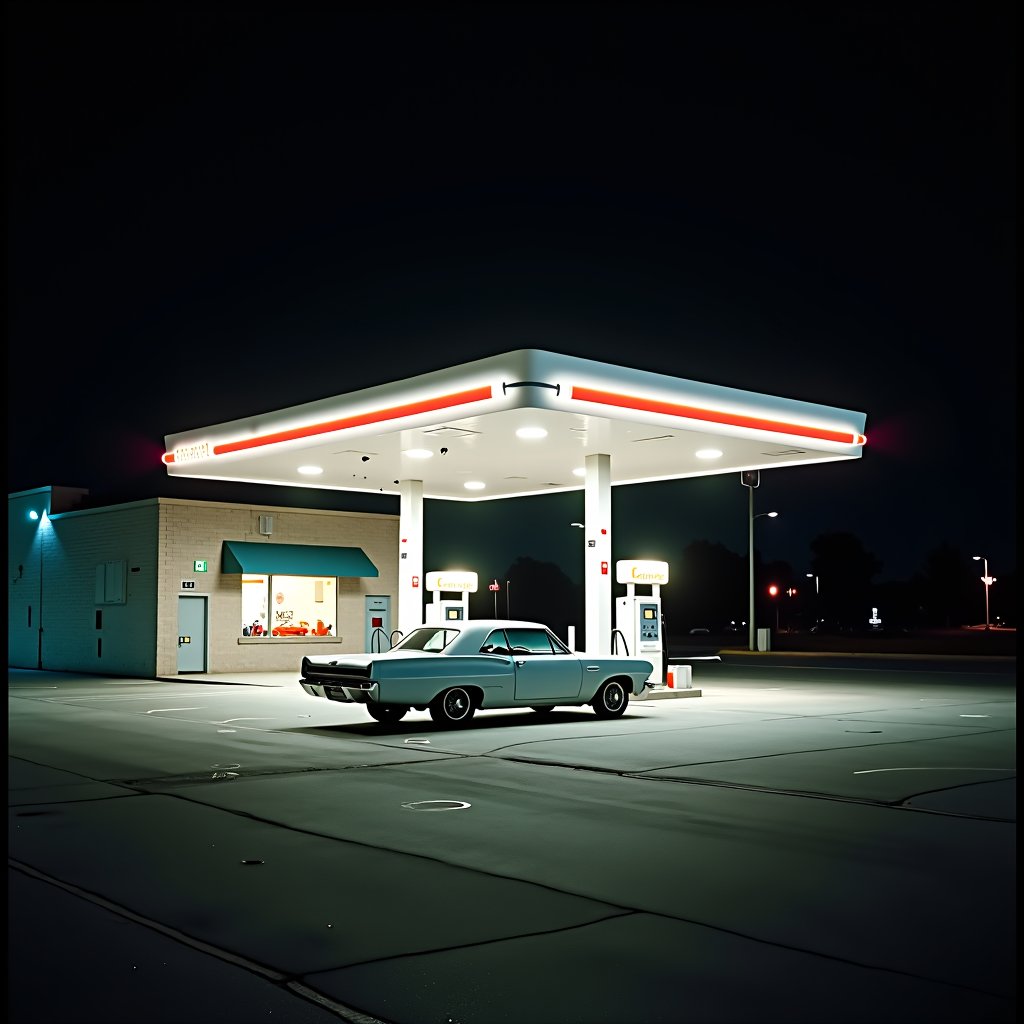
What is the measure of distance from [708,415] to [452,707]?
7.77 metres

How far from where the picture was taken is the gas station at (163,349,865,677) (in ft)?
65.0

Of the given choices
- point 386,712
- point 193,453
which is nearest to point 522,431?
point 386,712

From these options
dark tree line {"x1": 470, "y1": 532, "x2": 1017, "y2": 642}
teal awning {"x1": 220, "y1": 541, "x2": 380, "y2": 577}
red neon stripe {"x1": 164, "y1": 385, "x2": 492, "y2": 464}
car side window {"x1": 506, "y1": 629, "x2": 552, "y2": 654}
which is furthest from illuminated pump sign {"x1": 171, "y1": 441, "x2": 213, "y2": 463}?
dark tree line {"x1": 470, "y1": 532, "x2": 1017, "y2": 642}

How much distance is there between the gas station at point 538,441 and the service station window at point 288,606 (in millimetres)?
Answer: 6254

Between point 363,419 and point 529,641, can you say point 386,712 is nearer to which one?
point 529,641

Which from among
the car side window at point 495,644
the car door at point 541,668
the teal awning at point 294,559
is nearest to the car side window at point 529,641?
the car door at point 541,668

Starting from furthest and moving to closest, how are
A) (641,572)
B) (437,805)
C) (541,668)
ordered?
(641,572) → (541,668) → (437,805)

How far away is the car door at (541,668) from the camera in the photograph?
17.8 meters

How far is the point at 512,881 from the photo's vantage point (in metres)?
7.52

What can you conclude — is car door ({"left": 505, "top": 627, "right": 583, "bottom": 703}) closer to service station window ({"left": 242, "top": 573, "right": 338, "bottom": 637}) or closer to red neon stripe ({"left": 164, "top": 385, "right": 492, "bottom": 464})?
red neon stripe ({"left": 164, "top": 385, "right": 492, "bottom": 464})

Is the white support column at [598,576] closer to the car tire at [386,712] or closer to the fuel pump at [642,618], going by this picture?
the fuel pump at [642,618]

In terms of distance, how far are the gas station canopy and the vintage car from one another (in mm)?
3880

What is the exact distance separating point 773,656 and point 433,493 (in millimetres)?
21929

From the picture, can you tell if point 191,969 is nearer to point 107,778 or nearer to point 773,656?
point 107,778
